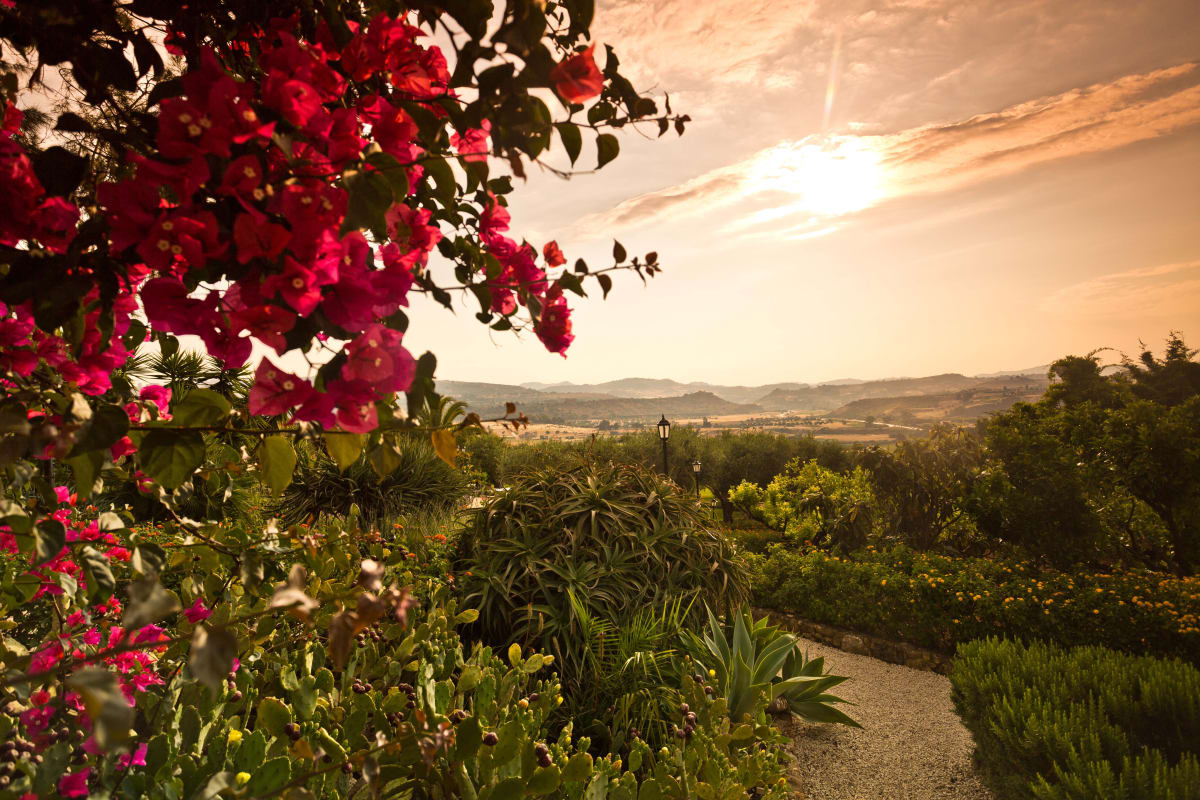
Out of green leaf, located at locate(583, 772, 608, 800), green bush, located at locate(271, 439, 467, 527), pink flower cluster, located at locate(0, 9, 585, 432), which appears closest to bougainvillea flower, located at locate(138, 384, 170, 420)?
pink flower cluster, located at locate(0, 9, 585, 432)

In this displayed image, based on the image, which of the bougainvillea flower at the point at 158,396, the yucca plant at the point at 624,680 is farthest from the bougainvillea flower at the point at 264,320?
the yucca plant at the point at 624,680

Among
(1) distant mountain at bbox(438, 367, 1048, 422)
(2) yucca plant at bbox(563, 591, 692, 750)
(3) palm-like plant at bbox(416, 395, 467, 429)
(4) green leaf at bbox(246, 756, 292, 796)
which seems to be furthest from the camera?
(1) distant mountain at bbox(438, 367, 1048, 422)

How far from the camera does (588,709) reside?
111 inches

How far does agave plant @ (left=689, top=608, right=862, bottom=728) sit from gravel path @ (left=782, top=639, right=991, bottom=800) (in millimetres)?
234

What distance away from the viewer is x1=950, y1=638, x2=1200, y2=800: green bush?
235 cm

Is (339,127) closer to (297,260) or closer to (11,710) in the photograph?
(297,260)

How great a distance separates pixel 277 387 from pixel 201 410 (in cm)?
19

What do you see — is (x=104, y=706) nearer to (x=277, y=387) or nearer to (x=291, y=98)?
(x=277, y=387)

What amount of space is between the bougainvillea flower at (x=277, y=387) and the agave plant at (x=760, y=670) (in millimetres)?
2763

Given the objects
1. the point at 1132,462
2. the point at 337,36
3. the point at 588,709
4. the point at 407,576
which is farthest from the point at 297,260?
the point at 1132,462

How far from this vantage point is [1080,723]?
280 centimetres

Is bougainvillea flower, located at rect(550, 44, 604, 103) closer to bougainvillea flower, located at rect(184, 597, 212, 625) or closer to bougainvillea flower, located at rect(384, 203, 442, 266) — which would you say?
bougainvillea flower, located at rect(384, 203, 442, 266)

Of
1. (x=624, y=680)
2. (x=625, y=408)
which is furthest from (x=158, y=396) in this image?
(x=625, y=408)

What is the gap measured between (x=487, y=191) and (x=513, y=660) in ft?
5.17
